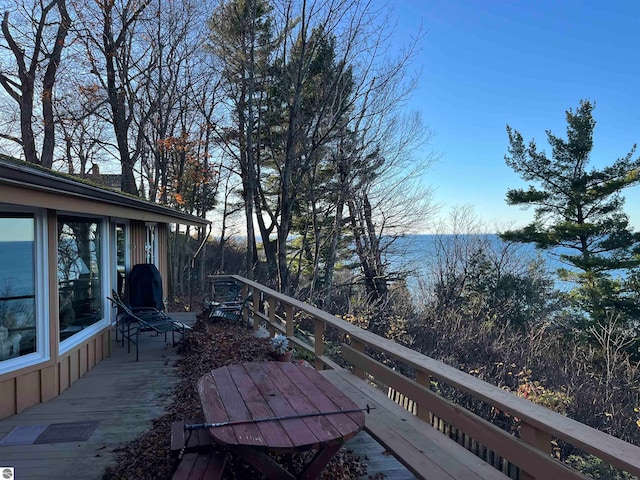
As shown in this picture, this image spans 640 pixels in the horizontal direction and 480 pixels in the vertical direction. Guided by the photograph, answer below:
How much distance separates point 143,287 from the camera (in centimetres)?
677

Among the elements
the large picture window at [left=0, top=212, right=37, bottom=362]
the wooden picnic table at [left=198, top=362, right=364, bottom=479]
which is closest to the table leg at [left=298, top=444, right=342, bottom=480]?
the wooden picnic table at [left=198, top=362, right=364, bottom=479]

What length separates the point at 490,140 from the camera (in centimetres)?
1786

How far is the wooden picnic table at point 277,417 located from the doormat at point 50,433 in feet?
3.84

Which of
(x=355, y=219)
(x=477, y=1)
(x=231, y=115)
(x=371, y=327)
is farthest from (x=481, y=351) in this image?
(x=231, y=115)

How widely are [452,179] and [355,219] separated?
5413mm

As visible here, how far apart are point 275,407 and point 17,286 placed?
104 inches

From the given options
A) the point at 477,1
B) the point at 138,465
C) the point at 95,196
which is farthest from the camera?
the point at 477,1

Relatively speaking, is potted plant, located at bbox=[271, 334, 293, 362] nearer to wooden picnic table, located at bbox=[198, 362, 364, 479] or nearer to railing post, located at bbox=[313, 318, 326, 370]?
railing post, located at bbox=[313, 318, 326, 370]

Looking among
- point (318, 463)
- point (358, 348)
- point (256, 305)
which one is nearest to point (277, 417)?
point (318, 463)

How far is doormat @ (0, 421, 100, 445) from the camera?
9.68ft

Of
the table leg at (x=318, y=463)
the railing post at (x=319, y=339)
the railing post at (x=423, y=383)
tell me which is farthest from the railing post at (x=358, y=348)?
the table leg at (x=318, y=463)

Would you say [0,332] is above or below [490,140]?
below

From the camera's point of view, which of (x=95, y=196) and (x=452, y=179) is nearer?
(x=95, y=196)

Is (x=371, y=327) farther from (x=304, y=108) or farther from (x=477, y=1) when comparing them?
(x=477, y=1)
